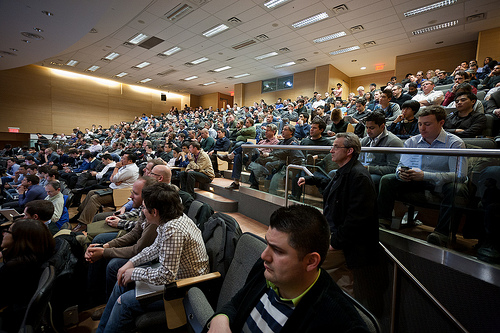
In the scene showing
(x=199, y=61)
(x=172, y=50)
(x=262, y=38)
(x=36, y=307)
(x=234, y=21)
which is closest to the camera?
(x=36, y=307)

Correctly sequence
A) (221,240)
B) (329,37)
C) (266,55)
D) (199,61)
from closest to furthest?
(221,240) < (329,37) < (266,55) < (199,61)

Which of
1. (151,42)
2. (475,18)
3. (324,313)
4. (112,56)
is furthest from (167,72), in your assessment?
(324,313)

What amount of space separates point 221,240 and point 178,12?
8.17 metres

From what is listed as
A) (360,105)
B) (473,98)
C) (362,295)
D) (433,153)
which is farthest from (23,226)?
(360,105)

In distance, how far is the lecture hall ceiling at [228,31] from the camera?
6422mm

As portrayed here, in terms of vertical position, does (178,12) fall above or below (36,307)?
above

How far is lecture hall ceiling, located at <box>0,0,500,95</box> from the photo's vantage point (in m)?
6.42

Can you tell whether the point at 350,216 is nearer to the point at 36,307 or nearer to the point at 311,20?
the point at 36,307

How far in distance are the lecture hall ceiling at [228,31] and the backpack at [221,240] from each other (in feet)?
22.2

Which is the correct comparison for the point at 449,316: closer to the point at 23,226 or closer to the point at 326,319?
the point at 326,319

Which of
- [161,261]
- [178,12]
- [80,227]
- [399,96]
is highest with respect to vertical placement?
[178,12]

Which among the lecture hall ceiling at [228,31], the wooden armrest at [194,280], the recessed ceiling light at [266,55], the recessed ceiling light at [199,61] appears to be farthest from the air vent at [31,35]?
the wooden armrest at [194,280]

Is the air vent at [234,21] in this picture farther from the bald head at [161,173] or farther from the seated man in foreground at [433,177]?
the seated man in foreground at [433,177]

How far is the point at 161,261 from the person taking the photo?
155 cm
